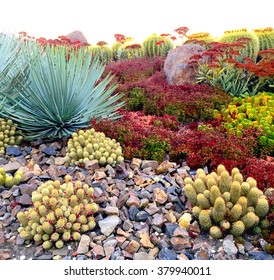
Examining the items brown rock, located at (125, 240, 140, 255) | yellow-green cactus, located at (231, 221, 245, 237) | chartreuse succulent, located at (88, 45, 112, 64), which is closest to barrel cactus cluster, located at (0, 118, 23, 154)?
brown rock, located at (125, 240, 140, 255)

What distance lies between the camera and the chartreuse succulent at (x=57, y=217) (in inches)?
Result: 135

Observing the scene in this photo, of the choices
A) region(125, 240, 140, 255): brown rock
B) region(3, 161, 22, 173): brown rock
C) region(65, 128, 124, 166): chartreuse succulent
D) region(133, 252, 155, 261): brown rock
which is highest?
region(65, 128, 124, 166): chartreuse succulent

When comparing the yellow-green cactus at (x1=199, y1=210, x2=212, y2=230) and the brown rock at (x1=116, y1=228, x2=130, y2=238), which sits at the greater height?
the yellow-green cactus at (x1=199, y1=210, x2=212, y2=230)

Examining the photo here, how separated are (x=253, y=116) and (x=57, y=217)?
14.8ft

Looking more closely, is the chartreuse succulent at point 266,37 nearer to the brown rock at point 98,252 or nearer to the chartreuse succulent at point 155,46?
the chartreuse succulent at point 155,46

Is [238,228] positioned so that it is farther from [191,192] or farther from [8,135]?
[8,135]

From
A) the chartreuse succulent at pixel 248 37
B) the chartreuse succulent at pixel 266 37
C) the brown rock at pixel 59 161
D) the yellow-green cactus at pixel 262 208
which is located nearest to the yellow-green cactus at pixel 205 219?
the yellow-green cactus at pixel 262 208

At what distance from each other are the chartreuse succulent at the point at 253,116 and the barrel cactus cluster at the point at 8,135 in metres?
3.14

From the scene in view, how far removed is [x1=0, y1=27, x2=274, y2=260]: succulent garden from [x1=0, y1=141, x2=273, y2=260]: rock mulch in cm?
1

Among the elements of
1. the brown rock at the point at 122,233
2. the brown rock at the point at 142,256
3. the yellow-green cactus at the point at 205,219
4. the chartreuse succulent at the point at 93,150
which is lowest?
the brown rock at the point at 142,256

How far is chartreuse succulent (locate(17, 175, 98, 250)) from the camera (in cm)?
343

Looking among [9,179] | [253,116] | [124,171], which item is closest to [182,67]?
[253,116]

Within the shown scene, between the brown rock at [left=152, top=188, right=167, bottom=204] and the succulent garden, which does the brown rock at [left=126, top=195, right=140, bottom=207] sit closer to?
the succulent garden

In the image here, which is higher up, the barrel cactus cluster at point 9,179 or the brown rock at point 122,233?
the barrel cactus cluster at point 9,179
